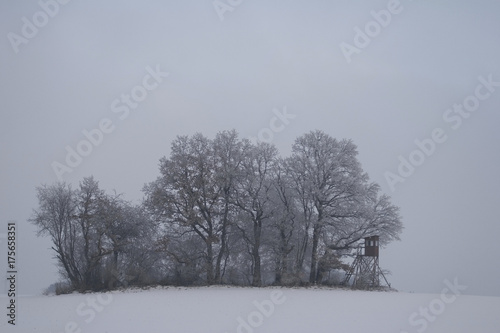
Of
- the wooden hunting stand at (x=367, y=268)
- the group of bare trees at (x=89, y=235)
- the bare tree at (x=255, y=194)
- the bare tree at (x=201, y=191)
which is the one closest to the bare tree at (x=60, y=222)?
the group of bare trees at (x=89, y=235)

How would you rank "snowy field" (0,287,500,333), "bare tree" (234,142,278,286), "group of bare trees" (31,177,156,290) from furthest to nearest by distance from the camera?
"bare tree" (234,142,278,286) → "group of bare trees" (31,177,156,290) → "snowy field" (0,287,500,333)

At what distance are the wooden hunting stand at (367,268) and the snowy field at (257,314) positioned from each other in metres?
6.07

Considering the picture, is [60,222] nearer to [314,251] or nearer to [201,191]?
[201,191]

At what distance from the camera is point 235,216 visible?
112 ft

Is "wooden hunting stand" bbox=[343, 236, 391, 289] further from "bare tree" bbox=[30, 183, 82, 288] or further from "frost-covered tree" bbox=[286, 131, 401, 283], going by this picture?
"bare tree" bbox=[30, 183, 82, 288]

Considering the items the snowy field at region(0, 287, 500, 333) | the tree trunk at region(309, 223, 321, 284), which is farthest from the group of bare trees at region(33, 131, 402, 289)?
the snowy field at region(0, 287, 500, 333)

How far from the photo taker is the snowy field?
643 inches

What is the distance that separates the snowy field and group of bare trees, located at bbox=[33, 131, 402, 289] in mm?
6576

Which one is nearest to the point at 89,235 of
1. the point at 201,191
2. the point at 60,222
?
the point at 60,222

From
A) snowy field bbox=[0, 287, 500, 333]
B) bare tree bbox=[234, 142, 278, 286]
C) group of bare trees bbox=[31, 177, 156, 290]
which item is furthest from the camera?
bare tree bbox=[234, 142, 278, 286]

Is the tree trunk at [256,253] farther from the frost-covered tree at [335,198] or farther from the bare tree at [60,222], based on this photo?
the bare tree at [60,222]

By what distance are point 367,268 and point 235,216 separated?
390 inches

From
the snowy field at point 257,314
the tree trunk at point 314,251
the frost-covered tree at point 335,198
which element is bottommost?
the snowy field at point 257,314

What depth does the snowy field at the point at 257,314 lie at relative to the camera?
1633 centimetres
